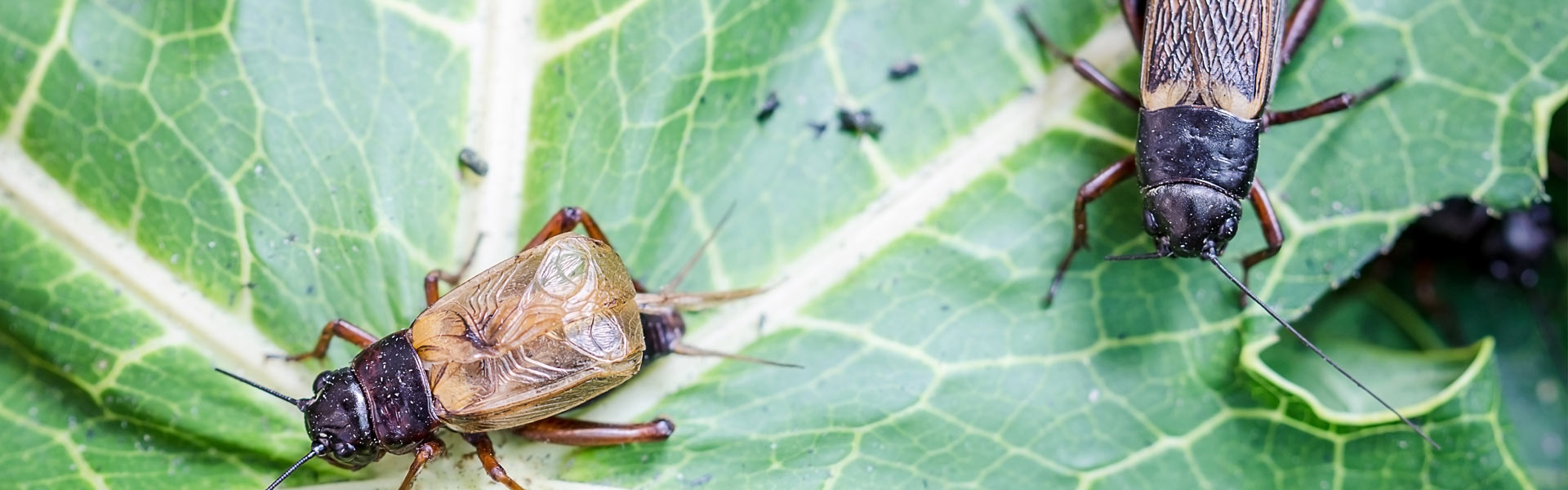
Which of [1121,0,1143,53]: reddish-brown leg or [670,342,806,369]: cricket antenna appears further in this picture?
[1121,0,1143,53]: reddish-brown leg

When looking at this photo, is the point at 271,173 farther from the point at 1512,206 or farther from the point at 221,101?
the point at 1512,206

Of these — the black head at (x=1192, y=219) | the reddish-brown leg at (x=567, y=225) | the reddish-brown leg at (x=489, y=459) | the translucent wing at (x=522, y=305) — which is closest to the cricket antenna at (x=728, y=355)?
the translucent wing at (x=522, y=305)

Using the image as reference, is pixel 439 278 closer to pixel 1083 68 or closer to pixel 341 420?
pixel 341 420

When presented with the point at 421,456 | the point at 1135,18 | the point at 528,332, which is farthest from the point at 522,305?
the point at 1135,18

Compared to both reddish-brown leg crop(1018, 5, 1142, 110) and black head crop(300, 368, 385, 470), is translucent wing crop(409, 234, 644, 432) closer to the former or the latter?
black head crop(300, 368, 385, 470)

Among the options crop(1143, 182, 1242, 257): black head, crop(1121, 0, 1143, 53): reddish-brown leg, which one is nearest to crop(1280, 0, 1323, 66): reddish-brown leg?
crop(1121, 0, 1143, 53): reddish-brown leg
